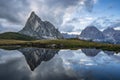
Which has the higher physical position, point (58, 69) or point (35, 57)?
point (58, 69)

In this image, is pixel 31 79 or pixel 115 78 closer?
pixel 31 79

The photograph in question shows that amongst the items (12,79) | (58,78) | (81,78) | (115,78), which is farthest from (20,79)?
(115,78)

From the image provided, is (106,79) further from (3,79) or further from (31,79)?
(3,79)

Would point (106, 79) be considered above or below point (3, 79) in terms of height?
below

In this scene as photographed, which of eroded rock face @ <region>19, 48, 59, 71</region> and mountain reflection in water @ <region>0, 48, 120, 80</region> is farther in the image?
eroded rock face @ <region>19, 48, 59, 71</region>

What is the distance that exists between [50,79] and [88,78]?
11.2 m

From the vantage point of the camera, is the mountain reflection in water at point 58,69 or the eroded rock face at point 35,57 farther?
the eroded rock face at point 35,57

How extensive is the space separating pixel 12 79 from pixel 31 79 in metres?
5.39

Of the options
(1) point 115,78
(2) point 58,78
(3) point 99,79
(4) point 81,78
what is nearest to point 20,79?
(2) point 58,78

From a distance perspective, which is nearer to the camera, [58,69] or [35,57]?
[58,69]

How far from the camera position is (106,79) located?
57969mm

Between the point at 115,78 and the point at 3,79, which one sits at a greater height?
the point at 3,79

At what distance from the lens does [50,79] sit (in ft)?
188

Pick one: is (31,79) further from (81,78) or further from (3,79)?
(81,78)
